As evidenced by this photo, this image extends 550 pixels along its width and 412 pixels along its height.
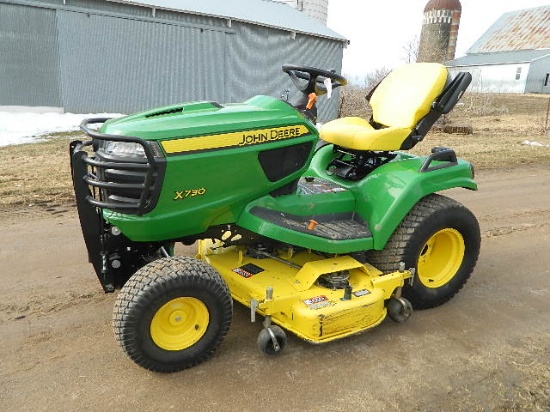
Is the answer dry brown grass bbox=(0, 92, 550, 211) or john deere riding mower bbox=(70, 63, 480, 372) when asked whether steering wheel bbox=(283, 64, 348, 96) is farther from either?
dry brown grass bbox=(0, 92, 550, 211)

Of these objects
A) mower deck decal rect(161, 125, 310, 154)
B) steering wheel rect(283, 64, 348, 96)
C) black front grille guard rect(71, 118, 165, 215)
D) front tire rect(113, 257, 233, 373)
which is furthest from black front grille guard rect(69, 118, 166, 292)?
steering wheel rect(283, 64, 348, 96)

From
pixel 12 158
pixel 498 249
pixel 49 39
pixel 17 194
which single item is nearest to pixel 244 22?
pixel 49 39

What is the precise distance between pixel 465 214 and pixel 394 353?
1160 millimetres

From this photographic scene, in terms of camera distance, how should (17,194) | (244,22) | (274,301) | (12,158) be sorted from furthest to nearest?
(244,22) < (12,158) < (17,194) < (274,301)

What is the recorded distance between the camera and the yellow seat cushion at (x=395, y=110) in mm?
3316

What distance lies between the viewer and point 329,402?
2445 millimetres

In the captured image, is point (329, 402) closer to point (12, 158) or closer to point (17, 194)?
point (17, 194)

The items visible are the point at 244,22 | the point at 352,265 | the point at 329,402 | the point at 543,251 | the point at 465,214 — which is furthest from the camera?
the point at 244,22

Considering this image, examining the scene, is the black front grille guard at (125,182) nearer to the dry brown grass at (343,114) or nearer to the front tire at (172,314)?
the front tire at (172,314)

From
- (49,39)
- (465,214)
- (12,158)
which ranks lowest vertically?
(12,158)

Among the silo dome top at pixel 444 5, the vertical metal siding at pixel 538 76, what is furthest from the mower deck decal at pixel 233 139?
the vertical metal siding at pixel 538 76

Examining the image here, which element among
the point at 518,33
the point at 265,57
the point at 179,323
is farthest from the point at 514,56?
the point at 179,323

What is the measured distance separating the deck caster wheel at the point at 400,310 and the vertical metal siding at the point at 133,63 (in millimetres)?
12031

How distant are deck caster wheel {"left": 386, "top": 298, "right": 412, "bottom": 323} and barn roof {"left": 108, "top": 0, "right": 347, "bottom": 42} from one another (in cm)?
1225
